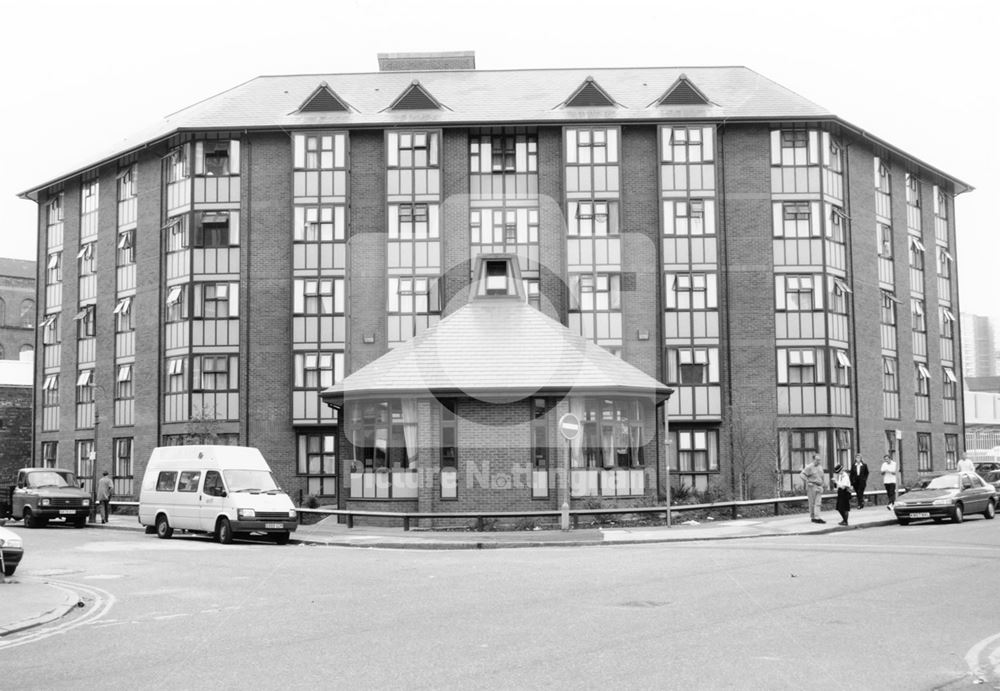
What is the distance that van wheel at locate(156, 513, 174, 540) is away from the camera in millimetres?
28438

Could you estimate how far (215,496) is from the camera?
26969 mm

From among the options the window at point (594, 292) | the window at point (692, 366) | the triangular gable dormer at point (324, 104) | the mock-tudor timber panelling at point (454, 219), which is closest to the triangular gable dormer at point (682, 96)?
the window at point (594, 292)

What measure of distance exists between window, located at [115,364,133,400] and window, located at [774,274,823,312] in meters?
26.3

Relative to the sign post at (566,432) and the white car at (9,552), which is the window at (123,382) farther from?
the white car at (9,552)

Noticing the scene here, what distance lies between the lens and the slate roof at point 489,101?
4428cm

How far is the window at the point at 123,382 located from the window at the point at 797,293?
2632 cm

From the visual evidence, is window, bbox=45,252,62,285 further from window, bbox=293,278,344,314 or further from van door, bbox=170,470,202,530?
van door, bbox=170,470,202,530

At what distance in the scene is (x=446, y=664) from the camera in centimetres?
936

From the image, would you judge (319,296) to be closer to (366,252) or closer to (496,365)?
(366,252)

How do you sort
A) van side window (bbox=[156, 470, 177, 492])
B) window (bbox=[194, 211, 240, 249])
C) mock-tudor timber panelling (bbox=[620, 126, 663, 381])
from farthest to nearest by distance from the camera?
window (bbox=[194, 211, 240, 249]), mock-tudor timber panelling (bbox=[620, 126, 663, 381]), van side window (bbox=[156, 470, 177, 492])

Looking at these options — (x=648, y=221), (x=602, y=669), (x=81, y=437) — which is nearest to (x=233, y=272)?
(x=81, y=437)

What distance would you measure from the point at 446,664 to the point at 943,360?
47250 mm

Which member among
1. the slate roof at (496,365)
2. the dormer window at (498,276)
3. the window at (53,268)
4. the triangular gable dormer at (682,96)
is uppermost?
the triangular gable dormer at (682,96)

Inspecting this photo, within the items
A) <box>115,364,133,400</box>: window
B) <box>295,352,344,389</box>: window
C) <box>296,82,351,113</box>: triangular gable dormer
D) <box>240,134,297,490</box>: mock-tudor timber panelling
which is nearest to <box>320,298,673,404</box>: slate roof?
<box>295,352,344,389</box>: window
